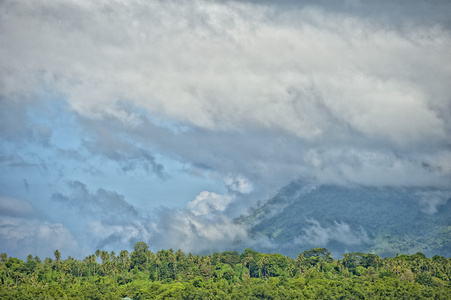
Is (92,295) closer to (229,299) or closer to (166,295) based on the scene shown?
(166,295)

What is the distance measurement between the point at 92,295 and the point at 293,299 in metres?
64.1

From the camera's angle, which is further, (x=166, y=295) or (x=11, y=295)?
(x=166, y=295)

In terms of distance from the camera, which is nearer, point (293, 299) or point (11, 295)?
point (11, 295)

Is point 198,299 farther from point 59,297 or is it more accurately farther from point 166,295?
point 59,297

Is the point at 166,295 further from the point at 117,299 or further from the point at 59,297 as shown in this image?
the point at 59,297

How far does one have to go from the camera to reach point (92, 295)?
193 metres

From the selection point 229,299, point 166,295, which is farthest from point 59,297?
point 229,299

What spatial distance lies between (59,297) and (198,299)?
4352cm

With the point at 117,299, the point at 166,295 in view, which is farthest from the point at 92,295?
the point at 166,295

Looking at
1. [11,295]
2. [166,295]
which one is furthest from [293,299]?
[11,295]

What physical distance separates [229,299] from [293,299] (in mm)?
21035

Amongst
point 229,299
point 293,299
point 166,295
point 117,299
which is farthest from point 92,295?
point 293,299

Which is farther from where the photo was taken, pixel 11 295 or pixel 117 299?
pixel 117 299

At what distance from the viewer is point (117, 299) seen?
198000 mm
